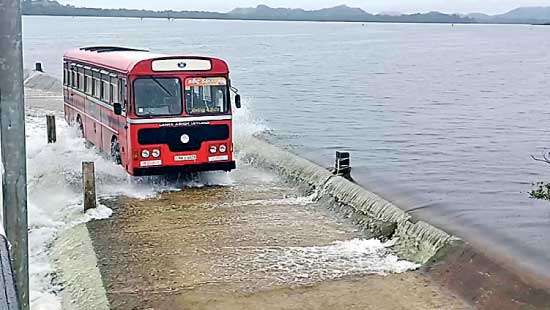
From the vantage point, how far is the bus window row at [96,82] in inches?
637

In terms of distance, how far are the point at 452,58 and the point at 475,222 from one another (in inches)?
2376

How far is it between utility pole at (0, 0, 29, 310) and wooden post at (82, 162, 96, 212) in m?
9.37

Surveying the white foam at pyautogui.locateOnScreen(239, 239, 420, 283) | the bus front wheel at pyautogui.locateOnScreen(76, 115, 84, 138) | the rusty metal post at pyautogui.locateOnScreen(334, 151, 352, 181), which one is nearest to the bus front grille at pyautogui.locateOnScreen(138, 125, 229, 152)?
the rusty metal post at pyautogui.locateOnScreen(334, 151, 352, 181)

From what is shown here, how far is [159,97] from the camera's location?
617 inches

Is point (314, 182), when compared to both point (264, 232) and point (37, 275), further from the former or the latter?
point (37, 275)

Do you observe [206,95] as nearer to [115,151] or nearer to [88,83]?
[115,151]

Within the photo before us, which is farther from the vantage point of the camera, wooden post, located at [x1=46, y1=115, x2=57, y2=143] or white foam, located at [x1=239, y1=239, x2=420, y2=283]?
wooden post, located at [x1=46, y1=115, x2=57, y2=143]

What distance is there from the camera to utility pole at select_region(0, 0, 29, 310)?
4.38 meters

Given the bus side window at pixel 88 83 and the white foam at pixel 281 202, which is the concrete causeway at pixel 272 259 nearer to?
the white foam at pixel 281 202

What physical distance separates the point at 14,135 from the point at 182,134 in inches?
446

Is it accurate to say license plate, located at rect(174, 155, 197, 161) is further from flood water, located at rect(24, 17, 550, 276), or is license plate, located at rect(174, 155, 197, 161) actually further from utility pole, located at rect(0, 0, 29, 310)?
utility pole, located at rect(0, 0, 29, 310)

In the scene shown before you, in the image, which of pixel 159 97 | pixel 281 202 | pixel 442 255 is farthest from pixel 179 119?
pixel 442 255

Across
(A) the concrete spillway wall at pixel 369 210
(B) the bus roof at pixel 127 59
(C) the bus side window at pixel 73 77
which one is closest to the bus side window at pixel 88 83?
(B) the bus roof at pixel 127 59

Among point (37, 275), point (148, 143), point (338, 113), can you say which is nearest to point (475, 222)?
point (148, 143)
